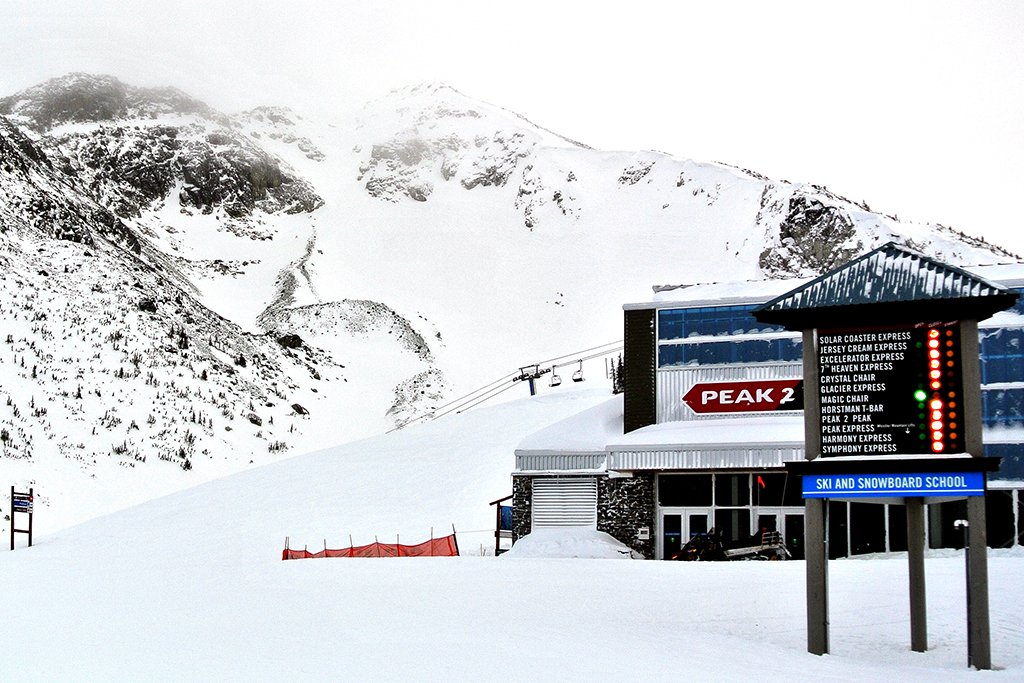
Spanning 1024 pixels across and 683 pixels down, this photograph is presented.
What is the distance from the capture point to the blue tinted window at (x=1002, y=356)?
27938 mm

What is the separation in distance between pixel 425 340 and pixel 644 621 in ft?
226

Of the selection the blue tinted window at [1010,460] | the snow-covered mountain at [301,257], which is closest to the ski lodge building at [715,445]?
the blue tinted window at [1010,460]

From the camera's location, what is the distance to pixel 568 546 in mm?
29375

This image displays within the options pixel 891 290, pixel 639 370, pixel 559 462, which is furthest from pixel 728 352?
pixel 891 290

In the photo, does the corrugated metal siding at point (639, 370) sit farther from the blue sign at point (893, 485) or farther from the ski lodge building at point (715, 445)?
the blue sign at point (893, 485)

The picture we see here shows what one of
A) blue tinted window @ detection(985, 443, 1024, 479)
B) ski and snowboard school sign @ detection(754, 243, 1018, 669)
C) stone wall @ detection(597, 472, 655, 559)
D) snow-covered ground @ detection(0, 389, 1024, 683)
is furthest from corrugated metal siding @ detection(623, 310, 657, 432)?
ski and snowboard school sign @ detection(754, 243, 1018, 669)

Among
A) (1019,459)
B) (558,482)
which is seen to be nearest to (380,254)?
(558,482)

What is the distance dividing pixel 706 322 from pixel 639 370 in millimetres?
2440

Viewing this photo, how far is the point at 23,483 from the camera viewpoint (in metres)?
42.6

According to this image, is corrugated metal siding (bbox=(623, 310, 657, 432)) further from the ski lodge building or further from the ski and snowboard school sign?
the ski and snowboard school sign

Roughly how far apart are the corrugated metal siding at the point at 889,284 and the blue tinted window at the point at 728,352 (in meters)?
15.0

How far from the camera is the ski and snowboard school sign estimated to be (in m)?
13.5

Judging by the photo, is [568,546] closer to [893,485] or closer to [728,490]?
[728,490]

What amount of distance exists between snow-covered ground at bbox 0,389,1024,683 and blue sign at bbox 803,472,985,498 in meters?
2.10
